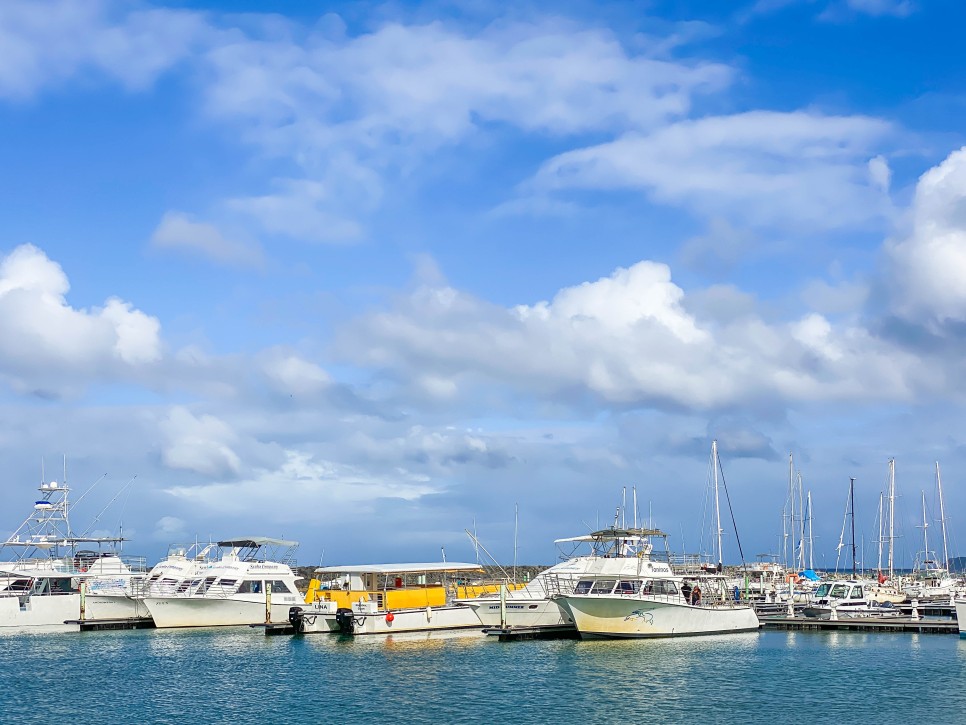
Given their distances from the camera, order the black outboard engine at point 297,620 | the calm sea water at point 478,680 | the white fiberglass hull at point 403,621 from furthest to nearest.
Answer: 1. the black outboard engine at point 297,620
2. the white fiberglass hull at point 403,621
3. the calm sea water at point 478,680

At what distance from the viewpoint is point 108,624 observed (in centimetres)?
5953

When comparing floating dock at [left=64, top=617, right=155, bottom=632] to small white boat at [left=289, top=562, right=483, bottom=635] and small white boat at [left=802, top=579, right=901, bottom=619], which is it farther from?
small white boat at [left=802, top=579, right=901, bottom=619]

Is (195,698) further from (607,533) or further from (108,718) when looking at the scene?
(607,533)

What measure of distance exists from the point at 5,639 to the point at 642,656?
3293cm

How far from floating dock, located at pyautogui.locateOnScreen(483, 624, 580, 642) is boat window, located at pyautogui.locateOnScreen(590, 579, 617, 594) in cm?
258

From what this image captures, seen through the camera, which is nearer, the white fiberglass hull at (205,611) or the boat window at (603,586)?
the boat window at (603,586)

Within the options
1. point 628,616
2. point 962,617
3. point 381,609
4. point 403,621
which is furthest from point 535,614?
point 962,617

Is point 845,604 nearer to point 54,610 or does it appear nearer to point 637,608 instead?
point 637,608

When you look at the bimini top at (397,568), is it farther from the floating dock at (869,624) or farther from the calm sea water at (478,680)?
the floating dock at (869,624)

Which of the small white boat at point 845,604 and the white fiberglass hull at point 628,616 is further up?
the white fiberglass hull at point 628,616

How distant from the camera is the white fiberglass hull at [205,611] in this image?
5900 centimetres

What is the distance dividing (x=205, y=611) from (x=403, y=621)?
13.2 meters

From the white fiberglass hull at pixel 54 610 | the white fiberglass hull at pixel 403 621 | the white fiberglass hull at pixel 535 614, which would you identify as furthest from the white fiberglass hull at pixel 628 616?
the white fiberglass hull at pixel 54 610

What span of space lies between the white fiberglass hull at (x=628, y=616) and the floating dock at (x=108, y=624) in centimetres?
2566
